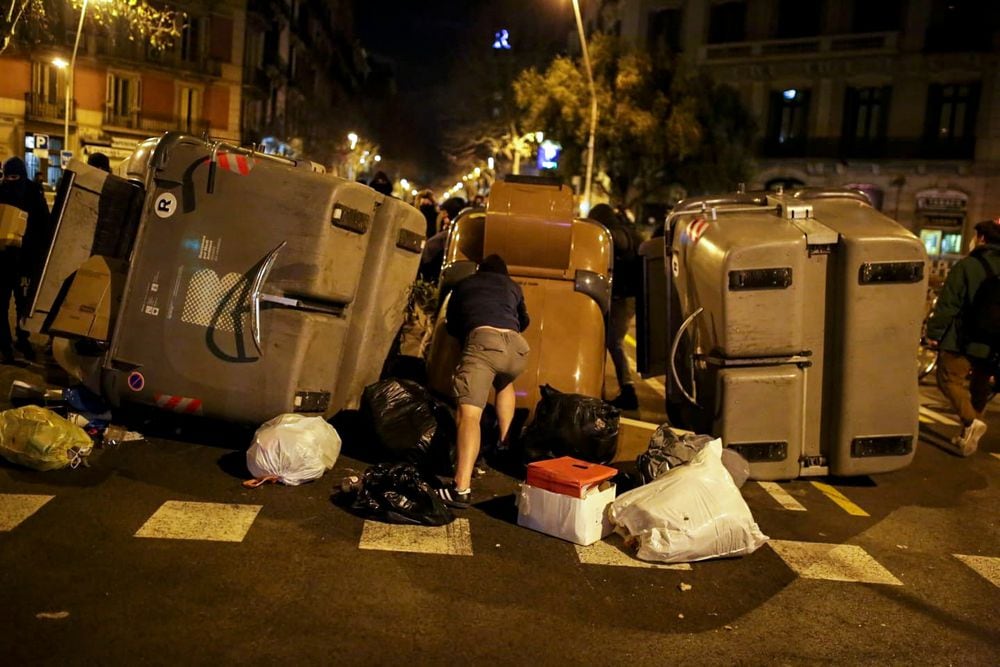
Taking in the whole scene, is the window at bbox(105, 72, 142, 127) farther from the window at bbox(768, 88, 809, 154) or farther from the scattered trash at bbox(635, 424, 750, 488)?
the scattered trash at bbox(635, 424, 750, 488)

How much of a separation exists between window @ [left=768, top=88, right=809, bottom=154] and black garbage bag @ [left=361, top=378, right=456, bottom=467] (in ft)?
100.0

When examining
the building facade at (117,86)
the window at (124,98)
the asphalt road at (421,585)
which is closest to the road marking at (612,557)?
the asphalt road at (421,585)

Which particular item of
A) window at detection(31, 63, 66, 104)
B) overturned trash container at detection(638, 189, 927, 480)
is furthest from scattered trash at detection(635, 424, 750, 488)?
window at detection(31, 63, 66, 104)

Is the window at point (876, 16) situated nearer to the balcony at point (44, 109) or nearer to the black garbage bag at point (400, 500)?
the black garbage bag at point (400, 500)

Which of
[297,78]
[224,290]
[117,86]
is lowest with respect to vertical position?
[224,290]

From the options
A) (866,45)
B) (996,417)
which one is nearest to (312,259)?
(996,417)

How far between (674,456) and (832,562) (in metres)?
1.00

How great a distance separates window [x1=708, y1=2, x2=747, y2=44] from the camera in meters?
33.5

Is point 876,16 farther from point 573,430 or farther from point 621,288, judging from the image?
point 573,430

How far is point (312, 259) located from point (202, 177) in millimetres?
879

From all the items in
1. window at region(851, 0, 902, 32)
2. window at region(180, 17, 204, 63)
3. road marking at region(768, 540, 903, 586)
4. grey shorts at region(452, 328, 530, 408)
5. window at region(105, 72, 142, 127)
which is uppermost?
window at region(180, 17, 204, 63)

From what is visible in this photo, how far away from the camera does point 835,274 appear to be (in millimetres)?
5609

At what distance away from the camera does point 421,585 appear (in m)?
3.92

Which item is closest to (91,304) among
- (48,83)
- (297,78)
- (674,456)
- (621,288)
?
(674,456)
